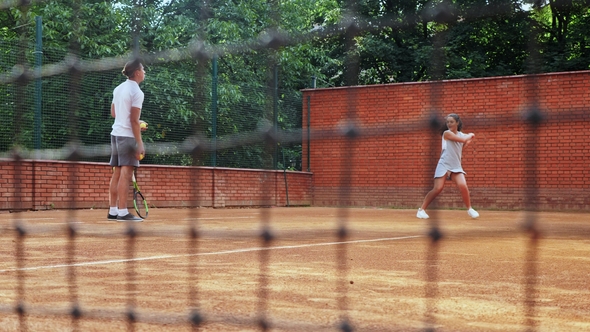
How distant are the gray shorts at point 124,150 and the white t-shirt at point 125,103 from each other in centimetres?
4

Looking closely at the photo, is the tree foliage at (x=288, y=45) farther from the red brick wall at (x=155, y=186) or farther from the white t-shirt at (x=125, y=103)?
the red brick wall at (x=155, y=186)

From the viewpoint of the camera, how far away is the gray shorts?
6.77m

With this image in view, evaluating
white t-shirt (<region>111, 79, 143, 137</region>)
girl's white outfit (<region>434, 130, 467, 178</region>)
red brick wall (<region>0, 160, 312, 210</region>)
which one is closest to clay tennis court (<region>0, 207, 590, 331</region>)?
white t-shirt (<region>111, 79, 143, 137</region>)

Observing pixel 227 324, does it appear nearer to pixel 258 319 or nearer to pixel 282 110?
pixel 258 319

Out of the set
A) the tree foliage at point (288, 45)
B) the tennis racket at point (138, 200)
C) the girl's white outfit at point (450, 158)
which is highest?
the tree foliage at point (288, 45)

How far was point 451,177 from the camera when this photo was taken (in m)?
8.88

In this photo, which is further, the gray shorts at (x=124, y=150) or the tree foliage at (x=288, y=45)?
the gray shorts at (x=124, y=150)

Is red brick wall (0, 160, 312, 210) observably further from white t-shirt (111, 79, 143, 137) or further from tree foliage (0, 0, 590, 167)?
white t-shirt (111, 79, 143, 137)

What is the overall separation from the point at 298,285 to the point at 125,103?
12.5 ft

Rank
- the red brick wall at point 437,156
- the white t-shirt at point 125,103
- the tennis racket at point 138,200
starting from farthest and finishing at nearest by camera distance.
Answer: the red brick wall at point 437,156 → the tennis racket at point 138,200 → the white t-shirt at point 125,103

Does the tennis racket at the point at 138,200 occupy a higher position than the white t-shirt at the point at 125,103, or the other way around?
the white t-shirt at the point at 125,103

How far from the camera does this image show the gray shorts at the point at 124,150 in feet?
22.2

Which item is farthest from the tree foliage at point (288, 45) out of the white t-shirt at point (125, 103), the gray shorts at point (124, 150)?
the gray shorts at point (124, 150)

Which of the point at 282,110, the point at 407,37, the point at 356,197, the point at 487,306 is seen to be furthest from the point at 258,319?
the point at 356,197
